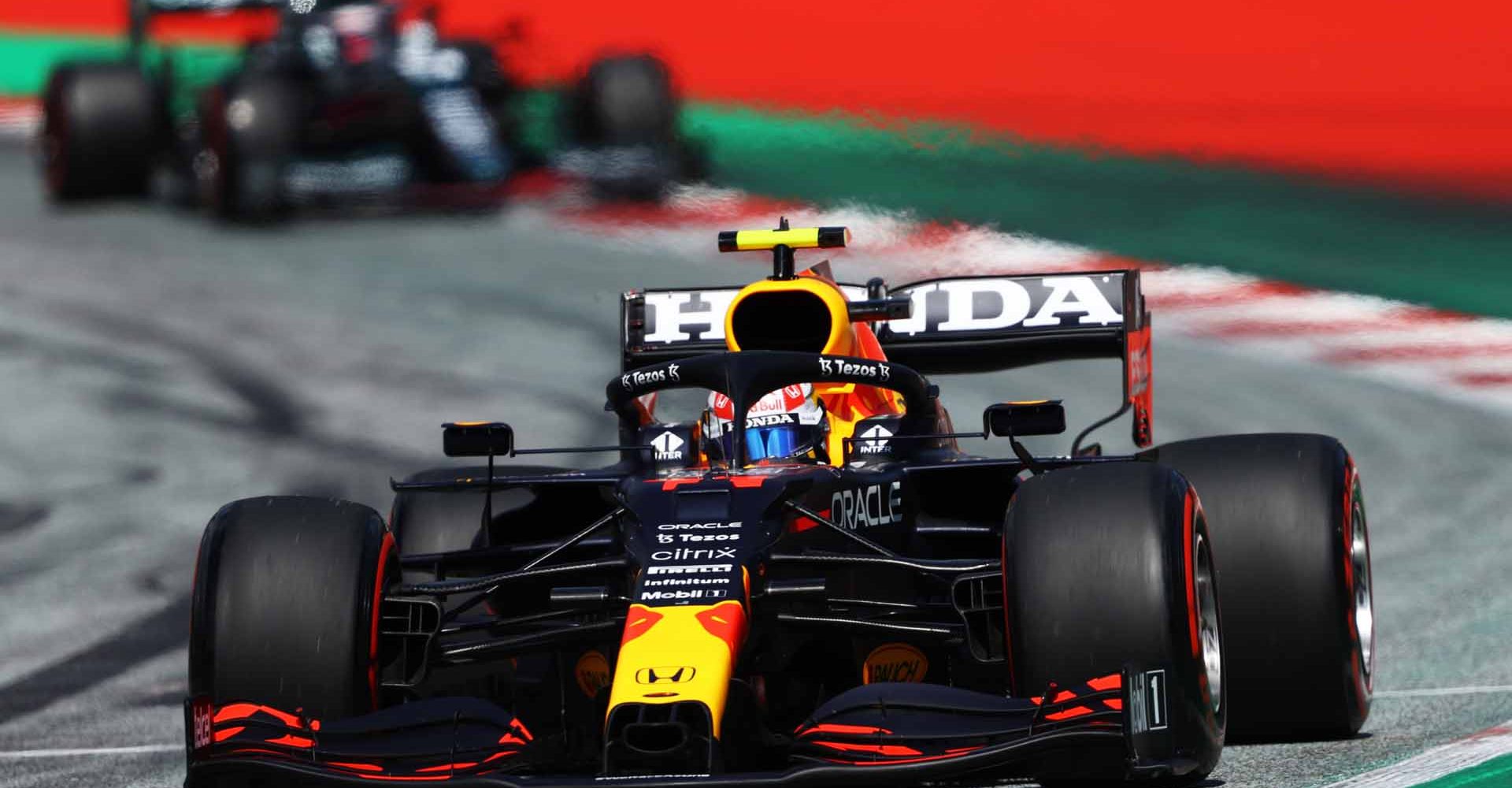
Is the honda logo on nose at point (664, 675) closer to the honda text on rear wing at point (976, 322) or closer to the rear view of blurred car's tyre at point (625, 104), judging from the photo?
the honda text on rear wing at point (976, 322)

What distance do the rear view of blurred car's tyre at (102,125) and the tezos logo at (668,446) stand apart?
14.2 m

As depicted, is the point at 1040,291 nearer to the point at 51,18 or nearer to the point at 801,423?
the point at 801,423

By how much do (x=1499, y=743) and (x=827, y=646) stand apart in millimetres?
1906

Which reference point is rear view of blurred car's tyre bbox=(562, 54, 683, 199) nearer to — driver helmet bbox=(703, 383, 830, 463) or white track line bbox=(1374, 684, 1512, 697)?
white track line bbox=(1374, 684, 1512, 697)

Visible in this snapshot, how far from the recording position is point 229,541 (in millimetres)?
6703

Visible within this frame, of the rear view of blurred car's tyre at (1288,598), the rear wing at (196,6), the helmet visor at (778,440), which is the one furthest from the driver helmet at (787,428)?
the rear wing at (196,6)

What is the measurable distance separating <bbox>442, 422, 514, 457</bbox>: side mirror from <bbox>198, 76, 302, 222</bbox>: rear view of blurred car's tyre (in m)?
12.4

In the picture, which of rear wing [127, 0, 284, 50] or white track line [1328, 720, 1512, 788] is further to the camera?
rear wing [127, 0, 284, 50]

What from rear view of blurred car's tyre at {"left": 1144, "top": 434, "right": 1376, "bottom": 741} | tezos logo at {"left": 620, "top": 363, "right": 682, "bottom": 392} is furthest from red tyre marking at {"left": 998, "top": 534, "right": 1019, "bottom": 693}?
tezos logo at {"left": 620, "top": 363, "right": 682, "bottom": 392}

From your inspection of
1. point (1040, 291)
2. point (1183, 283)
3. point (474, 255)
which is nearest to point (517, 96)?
point (474, 255)

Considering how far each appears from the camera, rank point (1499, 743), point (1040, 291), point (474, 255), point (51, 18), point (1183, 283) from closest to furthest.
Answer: point (1499, 743), point (1040, 291), point (1183, 283), point (474, 255), point (51, 18)

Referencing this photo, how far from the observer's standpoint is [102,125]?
20.9m

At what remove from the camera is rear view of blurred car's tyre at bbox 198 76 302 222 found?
63.6ft

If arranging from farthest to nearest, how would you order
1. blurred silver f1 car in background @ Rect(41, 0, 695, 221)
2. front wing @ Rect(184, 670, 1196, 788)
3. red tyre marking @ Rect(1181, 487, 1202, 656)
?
blurred silver f1 car in background @ Rect(41, 0, 695, 221)
red tyre marking @ Rect(1181, 487, 1202, 656)
front wing @ Rect(184, 670, 1196, 788)
